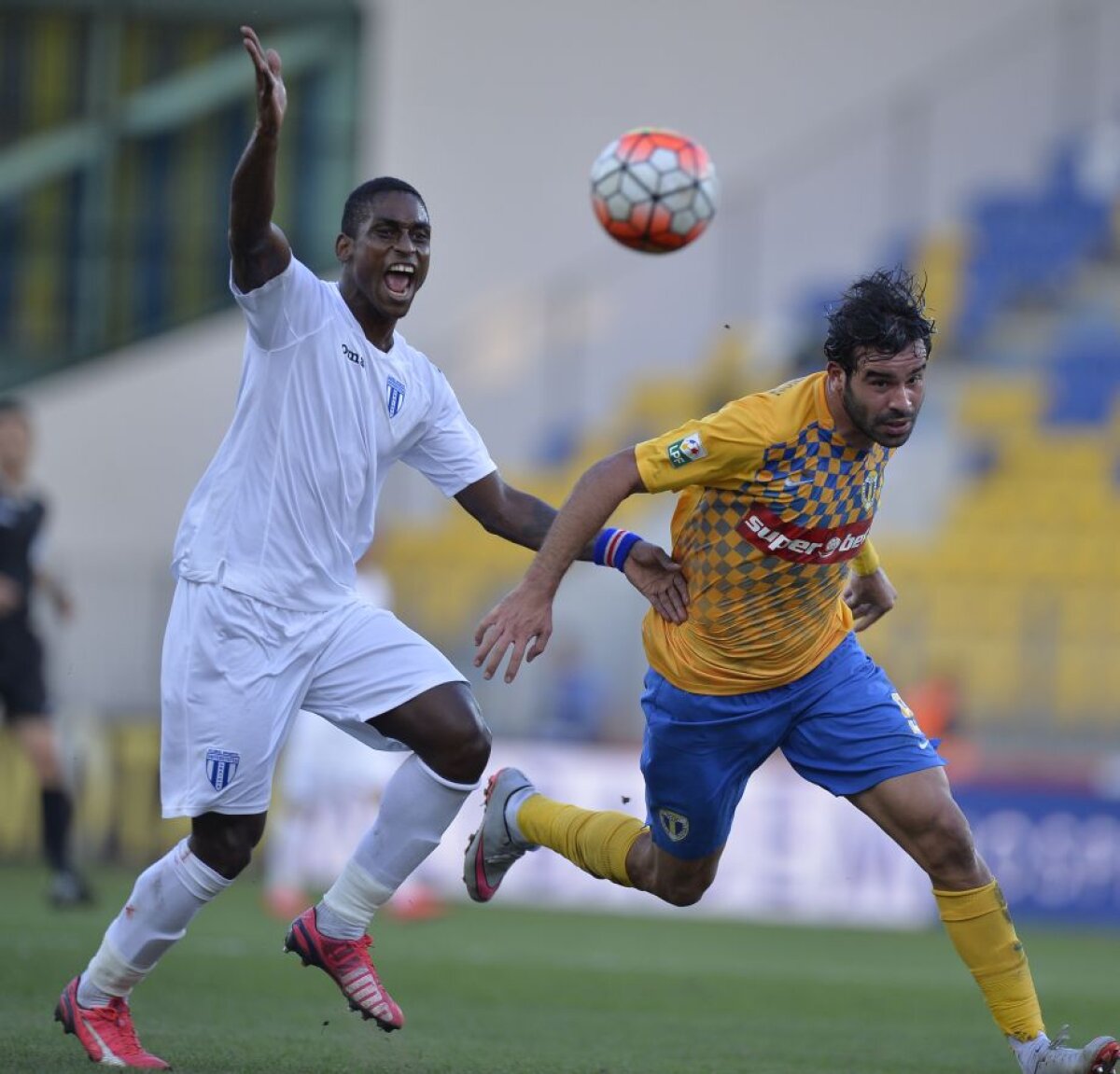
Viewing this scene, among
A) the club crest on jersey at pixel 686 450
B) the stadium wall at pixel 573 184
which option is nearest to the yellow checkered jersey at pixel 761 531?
the club crest on jersey at pixel 686 450

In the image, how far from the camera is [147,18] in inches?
833

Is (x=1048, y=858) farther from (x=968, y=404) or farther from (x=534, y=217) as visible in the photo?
(x=534, y=217)

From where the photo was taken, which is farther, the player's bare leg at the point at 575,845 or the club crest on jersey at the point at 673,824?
the player's bare leg at the point at 575,845

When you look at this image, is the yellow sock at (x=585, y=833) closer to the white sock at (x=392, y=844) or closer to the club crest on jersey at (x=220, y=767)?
the white sock at (x=392, y=844)

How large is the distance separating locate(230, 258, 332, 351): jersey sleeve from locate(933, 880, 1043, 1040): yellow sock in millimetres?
2500

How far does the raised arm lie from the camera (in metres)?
5.45

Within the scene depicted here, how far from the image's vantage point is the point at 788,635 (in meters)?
6.21

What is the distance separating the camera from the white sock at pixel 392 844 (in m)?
5.95

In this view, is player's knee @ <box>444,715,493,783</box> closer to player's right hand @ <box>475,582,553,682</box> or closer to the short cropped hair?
player's right hand @ <box>475,582,553,682</box>

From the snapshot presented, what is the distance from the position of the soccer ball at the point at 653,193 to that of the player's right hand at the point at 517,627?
2209mm

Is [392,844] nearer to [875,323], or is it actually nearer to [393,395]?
[393,395]

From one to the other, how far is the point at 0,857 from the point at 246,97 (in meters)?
9.43

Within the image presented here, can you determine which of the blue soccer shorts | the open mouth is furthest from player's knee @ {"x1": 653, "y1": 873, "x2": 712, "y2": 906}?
the open mouth

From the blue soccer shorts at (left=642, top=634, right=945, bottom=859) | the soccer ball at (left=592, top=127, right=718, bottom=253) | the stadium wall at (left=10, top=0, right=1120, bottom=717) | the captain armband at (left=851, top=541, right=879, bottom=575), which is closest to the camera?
the blue soccer shorts at (left=642, top=634, right=945, bottom=859)
